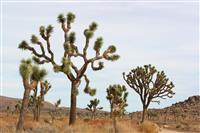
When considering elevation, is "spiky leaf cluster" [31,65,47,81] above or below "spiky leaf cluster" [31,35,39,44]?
below

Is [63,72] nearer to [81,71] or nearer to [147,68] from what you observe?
[81,71]

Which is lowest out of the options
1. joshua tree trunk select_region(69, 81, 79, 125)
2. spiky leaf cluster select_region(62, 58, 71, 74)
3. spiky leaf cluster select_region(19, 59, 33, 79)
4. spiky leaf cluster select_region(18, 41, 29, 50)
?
joshua tree trunk select_region(69, 81, 79, 125)

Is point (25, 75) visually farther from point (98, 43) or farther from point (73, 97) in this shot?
point (73, 97)

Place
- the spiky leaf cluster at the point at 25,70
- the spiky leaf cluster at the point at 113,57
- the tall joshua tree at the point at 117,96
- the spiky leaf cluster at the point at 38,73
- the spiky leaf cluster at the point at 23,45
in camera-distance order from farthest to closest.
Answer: the tall joshua tree at the point at 117,96 < the spiky leaf cluster at the point at 113,57 < the spiky leaf cluster at the point at 23,45 < the spiky leaf cluster at the point at 38,73 < the spiky leaf cluster at the point at 25,70

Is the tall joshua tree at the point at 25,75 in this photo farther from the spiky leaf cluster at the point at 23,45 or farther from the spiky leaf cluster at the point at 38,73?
the spiky leaf cluster at the point at 23,45

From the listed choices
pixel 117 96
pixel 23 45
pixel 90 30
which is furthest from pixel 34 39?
pixel 117 96

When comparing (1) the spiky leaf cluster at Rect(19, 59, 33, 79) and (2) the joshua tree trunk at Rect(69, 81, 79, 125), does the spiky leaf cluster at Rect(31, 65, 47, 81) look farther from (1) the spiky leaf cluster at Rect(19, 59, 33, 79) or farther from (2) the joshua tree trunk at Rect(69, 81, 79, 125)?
(2) the joshua tree trunk at Rect(69, 81, 79, 125)

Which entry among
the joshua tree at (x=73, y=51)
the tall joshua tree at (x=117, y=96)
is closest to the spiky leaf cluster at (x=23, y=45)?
the joshua tree at (x=73, y=51)

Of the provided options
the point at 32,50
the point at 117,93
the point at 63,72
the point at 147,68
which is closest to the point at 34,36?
the point at 32,50

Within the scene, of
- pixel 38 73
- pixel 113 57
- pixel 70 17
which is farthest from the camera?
pixel 70 17

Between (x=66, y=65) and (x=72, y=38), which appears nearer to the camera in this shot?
(x=66, y=65)

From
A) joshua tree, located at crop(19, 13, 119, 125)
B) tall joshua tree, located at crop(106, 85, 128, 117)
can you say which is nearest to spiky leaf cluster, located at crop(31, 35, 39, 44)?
joshua tree, located at crop(19, 13, 119, 125)

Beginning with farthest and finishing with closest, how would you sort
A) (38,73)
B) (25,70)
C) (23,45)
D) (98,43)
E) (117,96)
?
(117,96) < (23,45) < (98,43) < (38,73) < (25,70)

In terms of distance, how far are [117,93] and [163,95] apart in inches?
211
